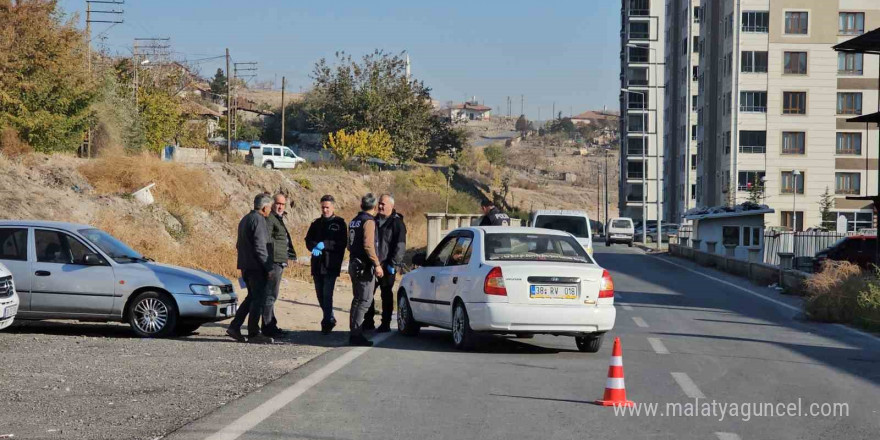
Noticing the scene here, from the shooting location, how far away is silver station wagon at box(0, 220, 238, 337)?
14.2 meters

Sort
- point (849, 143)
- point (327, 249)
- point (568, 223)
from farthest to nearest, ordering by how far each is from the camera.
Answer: point (849, 143), point (568, 223), point (327, 249)

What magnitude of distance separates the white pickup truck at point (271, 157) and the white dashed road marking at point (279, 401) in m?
59.7

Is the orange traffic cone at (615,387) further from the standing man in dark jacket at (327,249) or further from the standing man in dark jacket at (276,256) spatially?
the standing man in dark jacket at (327,249)

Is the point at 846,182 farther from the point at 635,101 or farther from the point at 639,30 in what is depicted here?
the point at 639,30

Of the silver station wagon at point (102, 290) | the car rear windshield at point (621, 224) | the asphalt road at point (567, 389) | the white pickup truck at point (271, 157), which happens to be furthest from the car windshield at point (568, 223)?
the white pickup truck at point (271, 157)

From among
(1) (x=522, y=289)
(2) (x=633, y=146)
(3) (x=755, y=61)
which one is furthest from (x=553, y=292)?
(2) (x=633, y=146)

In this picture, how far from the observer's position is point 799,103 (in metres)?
75.1

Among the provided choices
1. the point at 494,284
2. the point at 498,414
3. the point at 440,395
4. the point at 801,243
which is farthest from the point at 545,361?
the point at 801,243

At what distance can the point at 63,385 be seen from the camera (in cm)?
995

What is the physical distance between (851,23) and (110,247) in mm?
70170

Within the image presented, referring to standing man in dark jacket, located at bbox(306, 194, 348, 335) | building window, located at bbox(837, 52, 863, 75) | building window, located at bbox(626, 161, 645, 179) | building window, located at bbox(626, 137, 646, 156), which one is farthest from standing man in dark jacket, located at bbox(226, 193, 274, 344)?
building window, located at bbox(626, 137, 646, 156)

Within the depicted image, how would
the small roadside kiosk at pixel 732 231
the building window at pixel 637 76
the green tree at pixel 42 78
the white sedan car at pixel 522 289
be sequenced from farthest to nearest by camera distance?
the building window at pixel 637 76 < the small roadside kiosk at pixel 732 231 < the green tree at pixel 42 78 < the white sedan car at pixel 522 289

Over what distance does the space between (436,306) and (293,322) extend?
4033 millimetres

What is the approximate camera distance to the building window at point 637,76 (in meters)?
120
